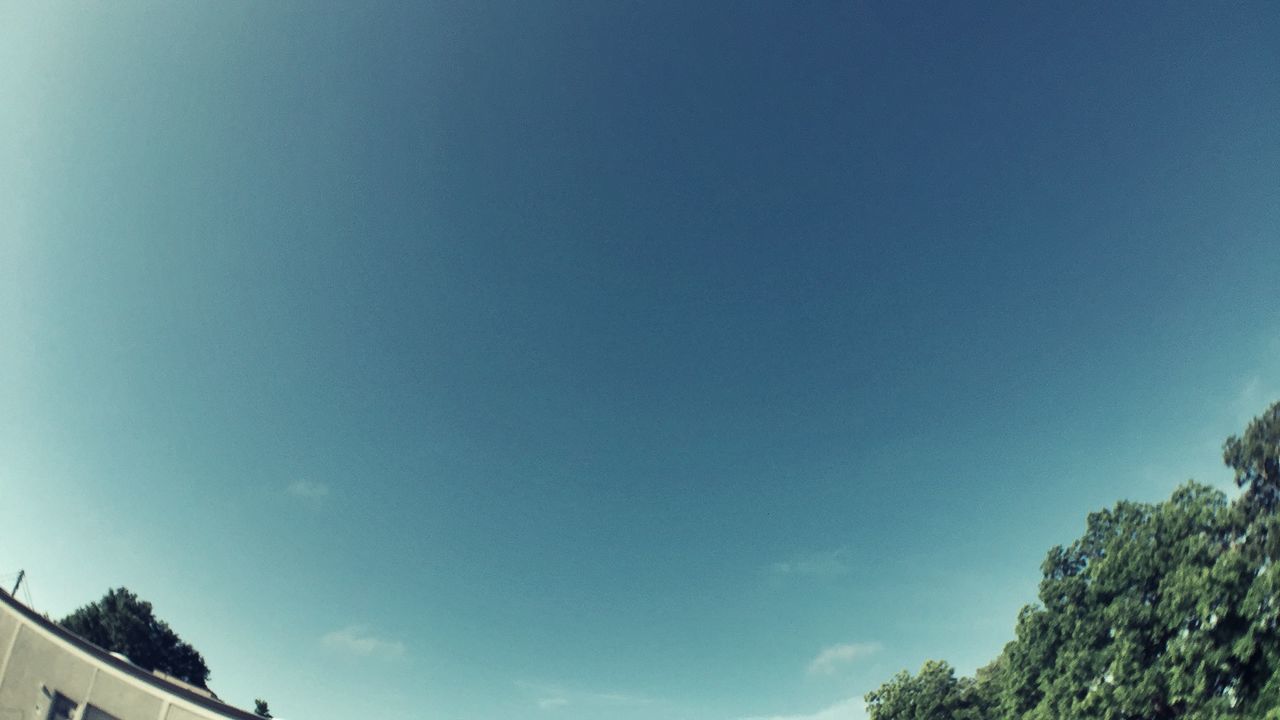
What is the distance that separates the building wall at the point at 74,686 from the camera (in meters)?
27.7

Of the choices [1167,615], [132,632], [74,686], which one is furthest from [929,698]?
[132,632]

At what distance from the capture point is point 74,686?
29.1 m

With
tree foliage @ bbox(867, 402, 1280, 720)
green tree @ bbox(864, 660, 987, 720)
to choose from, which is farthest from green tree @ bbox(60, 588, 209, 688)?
tree foliage @ bbox(867, 402, 1280, 720)

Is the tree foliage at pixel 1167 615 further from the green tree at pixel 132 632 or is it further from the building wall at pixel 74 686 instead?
the green tree at pixel 132 632

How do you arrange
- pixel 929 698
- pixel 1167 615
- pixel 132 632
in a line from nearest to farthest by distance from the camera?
pixel 1167 615 < pixel 929 698 < pixel 132 632

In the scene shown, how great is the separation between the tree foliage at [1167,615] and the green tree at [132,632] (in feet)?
298

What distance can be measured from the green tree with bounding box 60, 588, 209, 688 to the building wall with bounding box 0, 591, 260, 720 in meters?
40.3

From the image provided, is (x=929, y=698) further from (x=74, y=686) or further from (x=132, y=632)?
(x=132, y=632)

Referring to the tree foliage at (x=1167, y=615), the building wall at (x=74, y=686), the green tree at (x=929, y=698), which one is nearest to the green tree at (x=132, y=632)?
the building wall at (x=74, y=686)

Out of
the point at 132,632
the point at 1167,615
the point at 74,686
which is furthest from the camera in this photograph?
the point at 132,632

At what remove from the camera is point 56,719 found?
95.5 feet

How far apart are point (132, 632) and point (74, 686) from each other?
160 feet

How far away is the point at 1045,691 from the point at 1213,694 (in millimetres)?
5877

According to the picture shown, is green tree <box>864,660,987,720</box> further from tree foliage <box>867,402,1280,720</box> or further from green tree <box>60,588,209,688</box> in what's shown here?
green tree <box>60,588,209,688</box>
